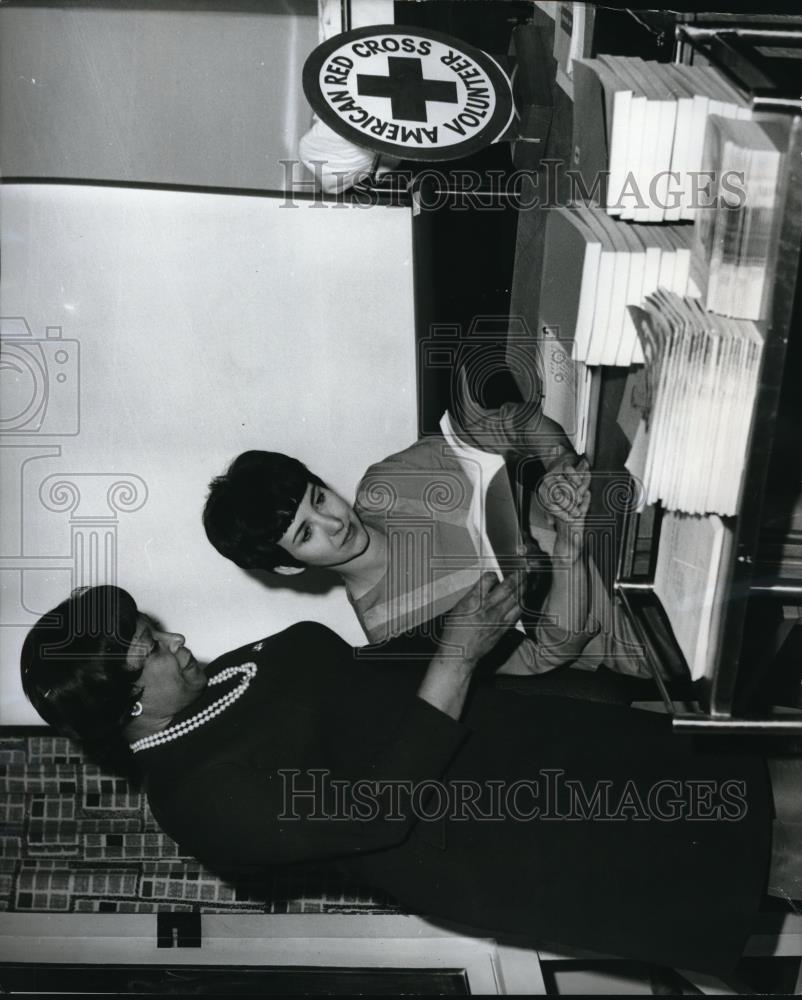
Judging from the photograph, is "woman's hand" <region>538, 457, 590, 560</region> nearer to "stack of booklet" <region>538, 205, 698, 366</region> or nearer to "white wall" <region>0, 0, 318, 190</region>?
"stack of booklet" <region>538, 205, 698, 366</region>

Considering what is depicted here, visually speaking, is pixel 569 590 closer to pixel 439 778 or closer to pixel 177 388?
pixel 439 778

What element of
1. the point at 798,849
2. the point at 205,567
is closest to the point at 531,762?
the point at 798,849

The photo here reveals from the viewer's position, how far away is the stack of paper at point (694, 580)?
3.48ft

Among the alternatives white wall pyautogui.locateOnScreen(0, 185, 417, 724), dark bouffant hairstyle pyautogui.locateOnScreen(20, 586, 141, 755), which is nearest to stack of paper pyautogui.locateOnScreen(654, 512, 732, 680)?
white wall pyautogui.locateOnScreen(0, 185, 417, 724)

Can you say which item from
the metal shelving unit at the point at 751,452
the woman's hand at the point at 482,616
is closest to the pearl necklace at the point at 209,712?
the woman's hand at the point at 482,616

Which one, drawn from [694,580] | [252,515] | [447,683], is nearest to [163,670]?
[252,515]

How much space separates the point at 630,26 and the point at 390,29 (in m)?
0.34

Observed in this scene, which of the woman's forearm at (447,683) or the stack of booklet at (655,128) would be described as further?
the woman's forearm at (447,683)

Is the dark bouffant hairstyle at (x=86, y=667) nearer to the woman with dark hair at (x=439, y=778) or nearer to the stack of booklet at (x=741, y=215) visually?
the woman with dark hair at (x=439, y=778)

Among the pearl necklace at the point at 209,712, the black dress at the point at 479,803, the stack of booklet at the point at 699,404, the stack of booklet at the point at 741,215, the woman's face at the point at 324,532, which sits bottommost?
the black dress at the point at 479,803

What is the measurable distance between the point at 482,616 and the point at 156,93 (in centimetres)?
86

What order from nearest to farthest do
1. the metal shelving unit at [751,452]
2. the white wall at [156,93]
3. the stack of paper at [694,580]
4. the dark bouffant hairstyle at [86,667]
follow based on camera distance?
the metal shelving unit at [751,452]
the stack of paper at [694,580]
the dark bouffant hairstyle at [86,667]
the white wall at [156,93]

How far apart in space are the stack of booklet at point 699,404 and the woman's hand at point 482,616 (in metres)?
0.28

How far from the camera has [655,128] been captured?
3.68 feet
